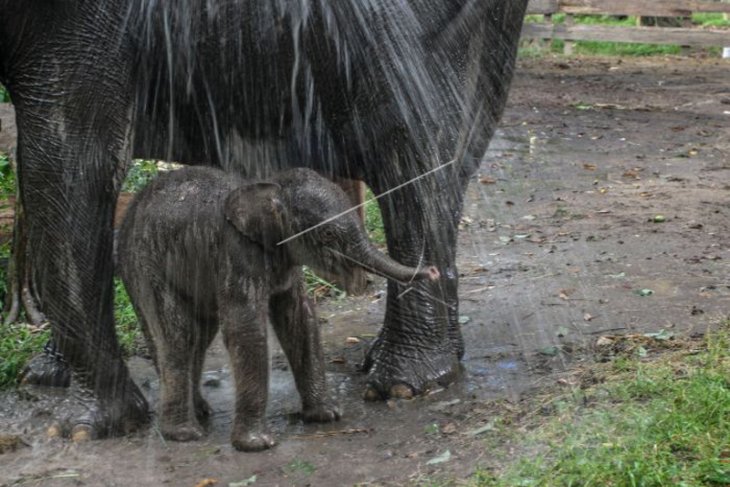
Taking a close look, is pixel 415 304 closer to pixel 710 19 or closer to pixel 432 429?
pixel 432 429

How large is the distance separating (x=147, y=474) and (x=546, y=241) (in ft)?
13.1

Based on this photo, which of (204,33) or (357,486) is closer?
(357,486)

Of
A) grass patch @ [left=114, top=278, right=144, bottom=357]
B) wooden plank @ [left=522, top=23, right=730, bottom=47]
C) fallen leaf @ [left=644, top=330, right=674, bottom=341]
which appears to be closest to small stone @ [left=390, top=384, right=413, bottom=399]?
fallen leaf @ [left=644, top=330, right=674, bottom=341]

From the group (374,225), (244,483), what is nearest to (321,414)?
(244,483)

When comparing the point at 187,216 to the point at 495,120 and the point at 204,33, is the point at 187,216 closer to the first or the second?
the point at 204,33

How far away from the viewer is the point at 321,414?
4695mm

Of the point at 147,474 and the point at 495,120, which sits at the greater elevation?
the point at 495,120

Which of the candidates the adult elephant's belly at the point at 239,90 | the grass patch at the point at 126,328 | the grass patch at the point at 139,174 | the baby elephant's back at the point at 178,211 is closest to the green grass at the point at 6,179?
the grass patch at the point at 139,174

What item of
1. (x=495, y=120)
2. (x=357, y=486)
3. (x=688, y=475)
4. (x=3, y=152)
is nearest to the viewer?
(x=688, y=475)

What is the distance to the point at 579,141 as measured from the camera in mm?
11883

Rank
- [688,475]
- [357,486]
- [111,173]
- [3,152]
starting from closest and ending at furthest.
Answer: [688,475] < [357,486] < [111,173] < [3,152]

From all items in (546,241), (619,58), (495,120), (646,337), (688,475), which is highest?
(619,58)

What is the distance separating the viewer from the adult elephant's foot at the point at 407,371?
16.3 ft

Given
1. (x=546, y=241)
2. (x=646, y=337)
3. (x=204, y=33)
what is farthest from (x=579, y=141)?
(x=204, y=33)
